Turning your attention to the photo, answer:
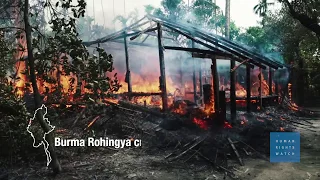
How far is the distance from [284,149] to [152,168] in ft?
14.2

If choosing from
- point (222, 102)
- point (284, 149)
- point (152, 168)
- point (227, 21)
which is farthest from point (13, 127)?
point (227, 21)

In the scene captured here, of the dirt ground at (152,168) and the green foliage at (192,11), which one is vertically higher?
the green foliage at (192,11)

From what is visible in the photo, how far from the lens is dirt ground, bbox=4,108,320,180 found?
22.1 feet

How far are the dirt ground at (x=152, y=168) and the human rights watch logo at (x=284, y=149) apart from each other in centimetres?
27

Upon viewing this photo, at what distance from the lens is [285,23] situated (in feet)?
75.5

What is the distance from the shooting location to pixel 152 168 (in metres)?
7.34

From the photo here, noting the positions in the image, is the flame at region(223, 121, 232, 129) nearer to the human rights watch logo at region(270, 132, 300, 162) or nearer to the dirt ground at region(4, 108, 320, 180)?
the human rights watch logo at region(270, 132, 300, 162)

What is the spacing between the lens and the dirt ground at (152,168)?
675 cm

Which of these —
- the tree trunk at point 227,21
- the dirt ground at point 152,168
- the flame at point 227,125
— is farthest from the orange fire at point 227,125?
the tree trunk at point 227,21

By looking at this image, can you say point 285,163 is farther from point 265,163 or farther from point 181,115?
point 181,115

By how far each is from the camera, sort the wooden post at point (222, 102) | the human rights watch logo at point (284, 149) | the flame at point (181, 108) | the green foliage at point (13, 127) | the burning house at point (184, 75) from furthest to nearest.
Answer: the burning house at point (184, 75) → the flame at point (181, 108) → the wooden post at point (222, 102) → the human rights watch logo at point (284, 149) → the green foliage at point (13, 127)

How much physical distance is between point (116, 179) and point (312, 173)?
5.24 meters

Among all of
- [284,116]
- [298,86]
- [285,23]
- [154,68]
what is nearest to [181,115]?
[284,116]

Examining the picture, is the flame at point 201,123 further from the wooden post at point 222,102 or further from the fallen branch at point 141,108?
the fallen branch at point 141,108
